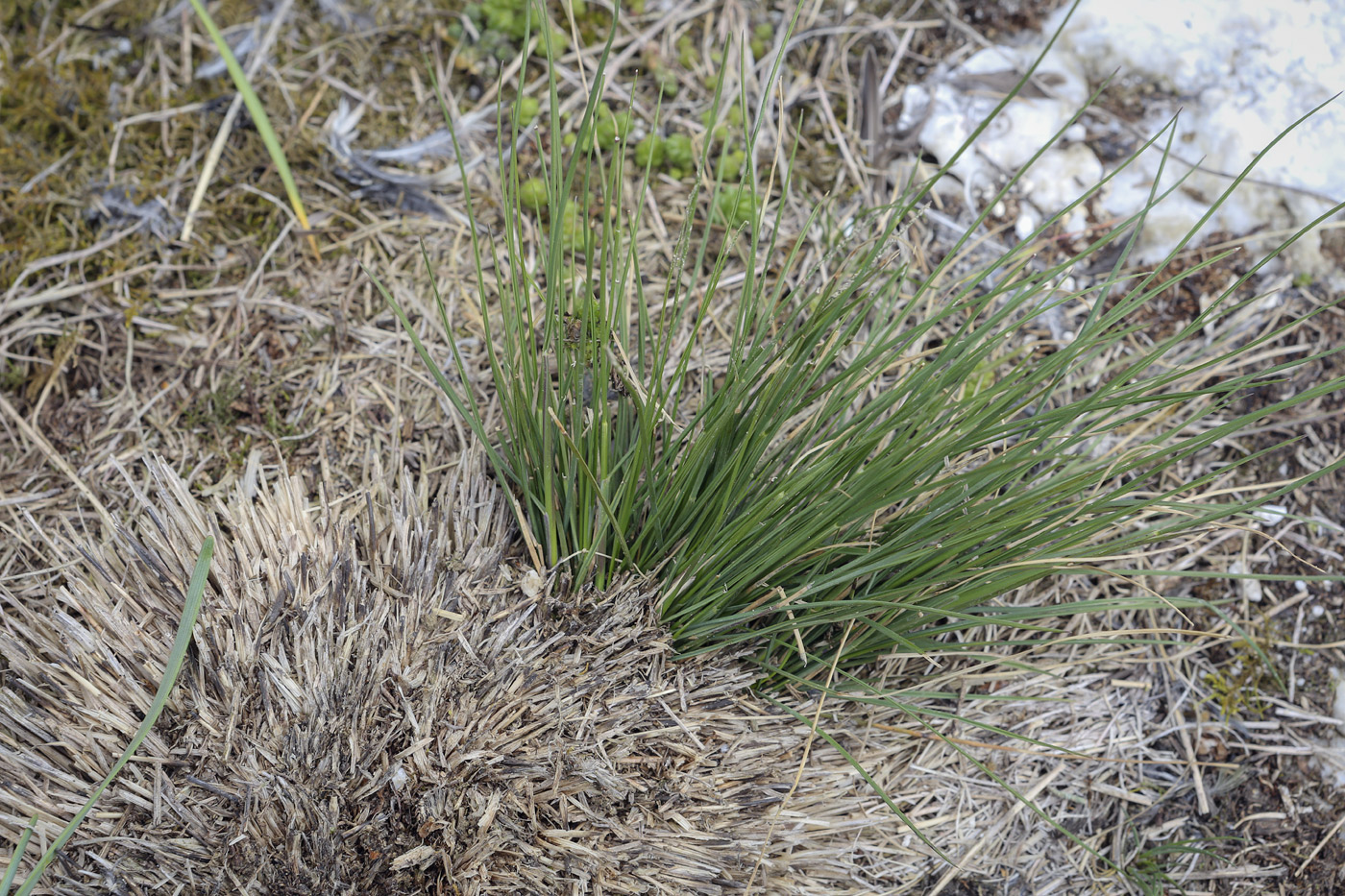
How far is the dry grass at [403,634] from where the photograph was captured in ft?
4.01

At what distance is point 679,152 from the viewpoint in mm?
1970

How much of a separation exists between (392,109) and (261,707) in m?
1.52

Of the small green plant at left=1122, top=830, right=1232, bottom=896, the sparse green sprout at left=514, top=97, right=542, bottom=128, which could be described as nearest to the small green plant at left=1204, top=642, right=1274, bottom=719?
the small green plant at left=1122, top=830, right=1232, bottom=896

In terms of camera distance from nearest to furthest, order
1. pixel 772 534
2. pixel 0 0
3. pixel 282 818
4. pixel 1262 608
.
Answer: pixel 282 818 < pixel 772 534 < pixel 1262 608 < pixel 0 0

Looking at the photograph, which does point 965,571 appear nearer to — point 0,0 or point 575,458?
point 575,458

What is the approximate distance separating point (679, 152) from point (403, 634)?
132 cm

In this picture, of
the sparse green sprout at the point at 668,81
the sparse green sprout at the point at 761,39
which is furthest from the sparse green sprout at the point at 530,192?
the sparse green sprout at the point at 761,39

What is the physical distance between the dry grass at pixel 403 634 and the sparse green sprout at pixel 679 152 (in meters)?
0.16

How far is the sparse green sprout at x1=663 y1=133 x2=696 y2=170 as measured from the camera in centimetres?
196

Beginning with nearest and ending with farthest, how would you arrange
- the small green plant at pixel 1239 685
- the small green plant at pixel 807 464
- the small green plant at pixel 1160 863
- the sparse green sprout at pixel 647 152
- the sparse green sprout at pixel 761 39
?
the small green plant at pixel 807 464, the small green plant at pixel 1160 863, the small green plant at pixel 1239 685, the sparse green sprout at pixel 647 152, the sparse green sprout at pixel 761 39

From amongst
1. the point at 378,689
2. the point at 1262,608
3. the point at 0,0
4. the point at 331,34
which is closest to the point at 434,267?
the point at 331,34

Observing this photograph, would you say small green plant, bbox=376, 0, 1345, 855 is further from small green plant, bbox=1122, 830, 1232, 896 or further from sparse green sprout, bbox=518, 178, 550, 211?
small green plant, bbox=1122, 830, 1232, 896

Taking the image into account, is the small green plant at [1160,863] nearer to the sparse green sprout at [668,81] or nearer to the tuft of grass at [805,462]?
the tuft of grass at [805,462]

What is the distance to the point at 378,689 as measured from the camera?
4.14ft
